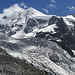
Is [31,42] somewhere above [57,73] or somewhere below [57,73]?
above

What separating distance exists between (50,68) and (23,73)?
26330 millimetres

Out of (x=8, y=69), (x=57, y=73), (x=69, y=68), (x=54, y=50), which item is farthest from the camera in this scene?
(x=54, y=50)

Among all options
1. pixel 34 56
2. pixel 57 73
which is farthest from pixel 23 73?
pixel 34 56

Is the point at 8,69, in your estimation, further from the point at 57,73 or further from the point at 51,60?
the point at 51,60

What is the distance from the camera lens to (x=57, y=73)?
301 feet

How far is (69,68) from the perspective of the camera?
4114 inches

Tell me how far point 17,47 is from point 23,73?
43.8m

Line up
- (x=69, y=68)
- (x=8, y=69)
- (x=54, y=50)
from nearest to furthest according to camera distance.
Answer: (x=8, y=69)
(x=69, y=68)
(x=54, y=50)

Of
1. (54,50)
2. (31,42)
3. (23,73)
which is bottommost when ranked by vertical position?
(23,73)

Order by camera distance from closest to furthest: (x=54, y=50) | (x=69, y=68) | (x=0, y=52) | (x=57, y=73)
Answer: (x=0, y=52)
(x=57, y=73)
(x=69, y=68)
(x=54, y=50)

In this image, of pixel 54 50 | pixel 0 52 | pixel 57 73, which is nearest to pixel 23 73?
pixel 0 52

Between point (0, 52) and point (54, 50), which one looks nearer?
point (0, 52)

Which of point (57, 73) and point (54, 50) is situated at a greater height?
point (54, 50)

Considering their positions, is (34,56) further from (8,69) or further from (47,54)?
(8,69)
